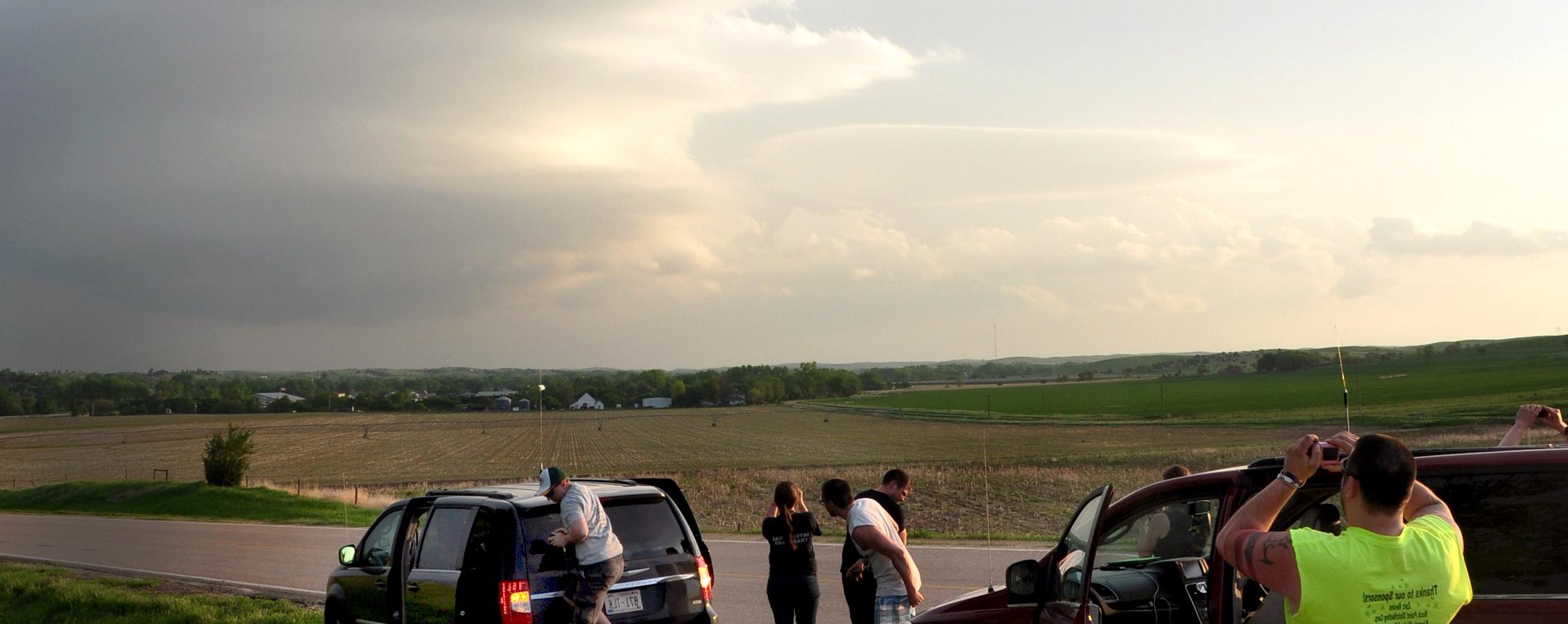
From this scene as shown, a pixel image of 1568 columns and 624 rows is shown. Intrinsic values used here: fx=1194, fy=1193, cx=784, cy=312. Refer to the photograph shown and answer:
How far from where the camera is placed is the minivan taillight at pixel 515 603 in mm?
7492

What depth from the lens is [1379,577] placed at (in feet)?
11.2

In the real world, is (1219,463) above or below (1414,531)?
below

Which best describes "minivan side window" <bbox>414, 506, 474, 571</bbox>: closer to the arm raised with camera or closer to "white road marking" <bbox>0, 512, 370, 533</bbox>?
the arm raised with camera

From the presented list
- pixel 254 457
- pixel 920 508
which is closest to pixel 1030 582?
pixel 920 508

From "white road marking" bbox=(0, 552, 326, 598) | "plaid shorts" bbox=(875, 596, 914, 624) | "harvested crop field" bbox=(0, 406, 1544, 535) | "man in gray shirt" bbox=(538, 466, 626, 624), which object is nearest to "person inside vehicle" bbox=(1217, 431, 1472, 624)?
"plaid shorts" bbox=(875, 596, 914, 624)

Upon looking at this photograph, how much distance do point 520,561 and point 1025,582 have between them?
3.45 meters

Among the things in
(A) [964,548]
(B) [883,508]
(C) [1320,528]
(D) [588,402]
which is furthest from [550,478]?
(D) [588,402]

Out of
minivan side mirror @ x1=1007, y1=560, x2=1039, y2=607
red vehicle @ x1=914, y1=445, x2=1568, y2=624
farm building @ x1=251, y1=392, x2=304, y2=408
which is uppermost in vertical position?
farm building @ x1=251, y1=392, x2=304, y2=408

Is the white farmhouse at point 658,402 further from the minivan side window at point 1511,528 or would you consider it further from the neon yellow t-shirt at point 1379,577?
the neon yellow t-shirt at point 1379,577

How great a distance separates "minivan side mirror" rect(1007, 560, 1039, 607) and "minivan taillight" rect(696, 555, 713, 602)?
10.2 ft

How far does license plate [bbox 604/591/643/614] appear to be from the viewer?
7.90 meters

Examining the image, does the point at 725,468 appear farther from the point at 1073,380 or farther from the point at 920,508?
the point at 1073,380

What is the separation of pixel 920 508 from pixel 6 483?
56094 millimetres

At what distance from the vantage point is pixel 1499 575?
13.8 ft
